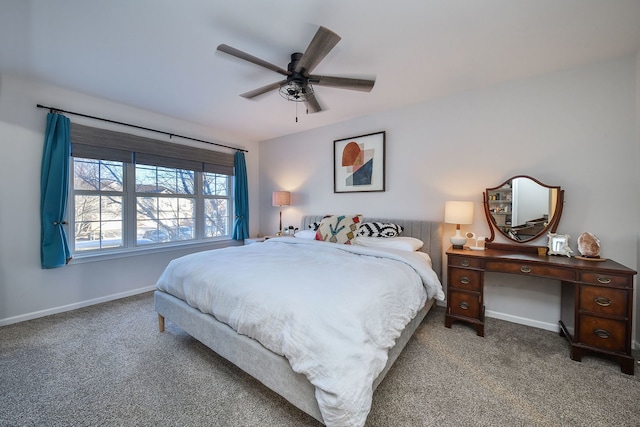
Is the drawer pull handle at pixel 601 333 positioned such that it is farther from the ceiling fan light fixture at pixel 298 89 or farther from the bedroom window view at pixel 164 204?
the bedroom window view at pixel 164 204

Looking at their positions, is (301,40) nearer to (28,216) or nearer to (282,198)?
(282,198)

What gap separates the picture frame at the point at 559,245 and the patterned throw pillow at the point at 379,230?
1388mm

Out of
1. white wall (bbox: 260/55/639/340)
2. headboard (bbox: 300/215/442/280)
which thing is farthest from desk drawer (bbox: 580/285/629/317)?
headboard (bbox: 300/215/442/280)

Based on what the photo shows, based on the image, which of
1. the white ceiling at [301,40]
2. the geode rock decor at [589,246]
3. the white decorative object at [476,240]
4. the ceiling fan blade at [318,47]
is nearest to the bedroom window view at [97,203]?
the white ceiling at [301,40]

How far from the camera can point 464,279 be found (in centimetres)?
237

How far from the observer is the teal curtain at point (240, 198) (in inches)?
175

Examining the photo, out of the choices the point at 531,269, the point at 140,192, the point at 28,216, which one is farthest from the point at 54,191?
the point at 531,269

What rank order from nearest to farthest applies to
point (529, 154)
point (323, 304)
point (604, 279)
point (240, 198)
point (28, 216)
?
point (323, 304) < point (604, 279) < point (529, 154) < point (28, 216) < point (240, 198)

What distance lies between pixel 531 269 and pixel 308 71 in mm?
2462

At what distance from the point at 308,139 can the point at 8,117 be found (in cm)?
341

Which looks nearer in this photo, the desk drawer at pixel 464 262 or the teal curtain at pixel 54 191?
the desk drawer at pixel 464 262

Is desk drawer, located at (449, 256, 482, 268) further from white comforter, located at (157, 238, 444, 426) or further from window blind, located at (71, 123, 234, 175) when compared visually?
window blind, located at (71, 123, 234, 175)

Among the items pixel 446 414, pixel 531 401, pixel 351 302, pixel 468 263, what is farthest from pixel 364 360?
pixel 468 263

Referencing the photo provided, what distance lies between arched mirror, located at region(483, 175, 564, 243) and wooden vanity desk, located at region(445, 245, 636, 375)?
22 cm
